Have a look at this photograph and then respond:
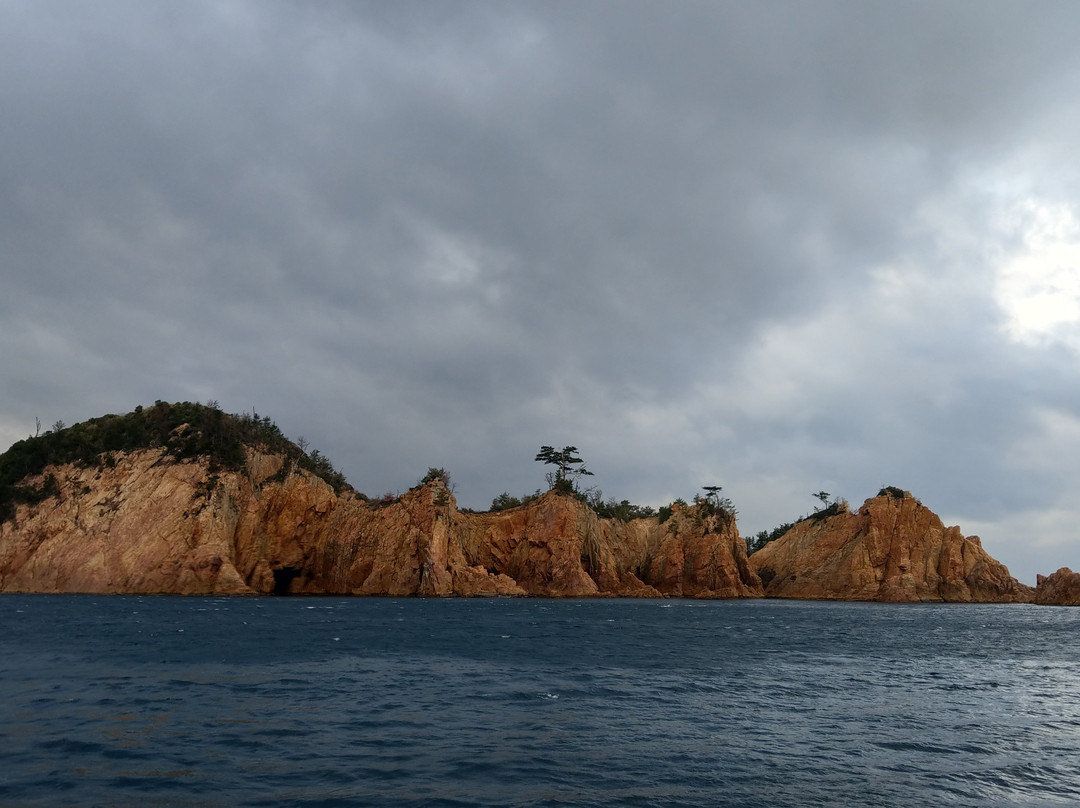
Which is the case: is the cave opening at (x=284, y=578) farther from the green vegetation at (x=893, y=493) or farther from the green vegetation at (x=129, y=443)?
the green vegetation at (x=893, y=493)

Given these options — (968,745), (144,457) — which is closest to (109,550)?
(144,457)

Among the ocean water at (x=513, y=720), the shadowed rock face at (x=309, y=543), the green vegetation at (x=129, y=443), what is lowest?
the ocean water at (x=513, y=720)

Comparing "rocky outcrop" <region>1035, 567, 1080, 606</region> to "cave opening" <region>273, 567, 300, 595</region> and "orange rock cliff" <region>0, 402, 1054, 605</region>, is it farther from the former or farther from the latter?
"cave opening" <region>273, 567, 300, 595</region>

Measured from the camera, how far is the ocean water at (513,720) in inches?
637

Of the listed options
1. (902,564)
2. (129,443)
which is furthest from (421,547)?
(902,564)

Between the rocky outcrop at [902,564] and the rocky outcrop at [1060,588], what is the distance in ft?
9.64

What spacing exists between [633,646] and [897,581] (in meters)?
90.9

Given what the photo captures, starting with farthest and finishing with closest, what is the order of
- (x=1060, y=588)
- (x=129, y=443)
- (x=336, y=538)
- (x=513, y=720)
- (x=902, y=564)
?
(x=1060, y=588), (x=902, y=564), (x=336, y=538), (x=129, y=443), (x=513, y=720)

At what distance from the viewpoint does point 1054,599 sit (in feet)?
415

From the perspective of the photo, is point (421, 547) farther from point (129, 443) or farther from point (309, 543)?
point (129, 443)

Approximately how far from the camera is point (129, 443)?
301ft

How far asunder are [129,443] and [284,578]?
986 inches

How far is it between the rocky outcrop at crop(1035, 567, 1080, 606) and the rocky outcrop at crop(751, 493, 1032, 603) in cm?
294

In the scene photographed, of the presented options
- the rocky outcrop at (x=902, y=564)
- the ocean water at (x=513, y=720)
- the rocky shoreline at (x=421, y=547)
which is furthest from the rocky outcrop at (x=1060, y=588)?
the ocean water at (x=513, y=720)
